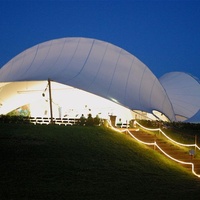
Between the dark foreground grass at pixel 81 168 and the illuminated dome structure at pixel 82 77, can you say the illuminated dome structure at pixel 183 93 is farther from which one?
the dark foreground grass at pixel 81 168

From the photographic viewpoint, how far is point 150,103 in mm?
26078

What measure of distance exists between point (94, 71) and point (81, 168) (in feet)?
43.9

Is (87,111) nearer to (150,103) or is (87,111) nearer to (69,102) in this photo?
(69,102)

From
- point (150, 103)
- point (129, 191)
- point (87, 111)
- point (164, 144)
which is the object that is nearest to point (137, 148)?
point (164, 144)

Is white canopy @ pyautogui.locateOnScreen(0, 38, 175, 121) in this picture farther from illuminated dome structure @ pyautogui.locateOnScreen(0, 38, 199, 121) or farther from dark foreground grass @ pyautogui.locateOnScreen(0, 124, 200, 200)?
dark foreground grass @ pyautogui.locateOnScreen(0, 124, 200, 200)

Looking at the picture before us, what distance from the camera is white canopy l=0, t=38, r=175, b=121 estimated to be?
24672 mm

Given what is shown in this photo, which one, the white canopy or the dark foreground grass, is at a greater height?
the white canopy

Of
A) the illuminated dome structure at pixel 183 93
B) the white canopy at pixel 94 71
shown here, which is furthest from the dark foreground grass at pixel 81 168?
the illuminated dome structure at pixel 183 93

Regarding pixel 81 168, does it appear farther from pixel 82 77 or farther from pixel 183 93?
pixel 183 93

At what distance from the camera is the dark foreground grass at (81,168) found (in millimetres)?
10922

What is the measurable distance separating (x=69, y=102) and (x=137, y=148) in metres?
14.0

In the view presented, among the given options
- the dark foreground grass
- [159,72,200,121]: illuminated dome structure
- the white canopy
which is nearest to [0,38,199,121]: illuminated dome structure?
the white canopy

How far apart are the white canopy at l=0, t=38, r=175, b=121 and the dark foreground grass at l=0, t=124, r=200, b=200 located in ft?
21.7

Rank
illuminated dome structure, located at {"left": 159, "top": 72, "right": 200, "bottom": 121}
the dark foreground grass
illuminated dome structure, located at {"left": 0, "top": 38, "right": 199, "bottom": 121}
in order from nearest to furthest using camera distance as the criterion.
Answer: the dark foreground grass < illuminated dome structure, located at {"left": 0, "top": 38, "right": 199, "bottom": 121} < illuminated dome structure, located at {"left": 159, "top": 72, "right": 200, "bottom": 121}
